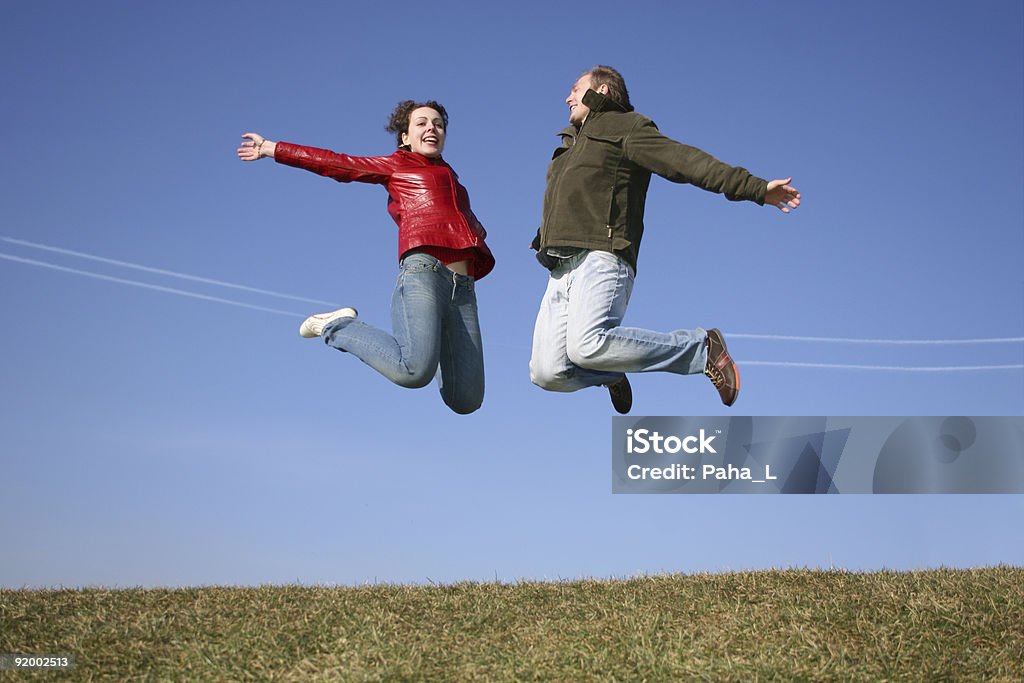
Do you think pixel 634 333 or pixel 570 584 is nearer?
pixel 634 333

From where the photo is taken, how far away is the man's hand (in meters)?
5.88

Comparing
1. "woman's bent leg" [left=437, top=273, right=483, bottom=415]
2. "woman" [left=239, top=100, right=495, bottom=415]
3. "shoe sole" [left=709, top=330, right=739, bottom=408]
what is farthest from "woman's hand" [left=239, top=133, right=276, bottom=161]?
"shoe sole" [left=709, top=330, right=739, bottom=408]

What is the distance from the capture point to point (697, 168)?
20.0 ft

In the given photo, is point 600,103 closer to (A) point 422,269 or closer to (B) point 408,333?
(A) point 422,269

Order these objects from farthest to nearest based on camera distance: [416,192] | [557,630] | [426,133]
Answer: [557,630], [426,133], [416,192]

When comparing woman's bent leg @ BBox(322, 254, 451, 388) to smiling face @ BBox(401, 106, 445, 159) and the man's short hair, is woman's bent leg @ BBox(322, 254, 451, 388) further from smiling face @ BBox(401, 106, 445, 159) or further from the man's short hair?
the man's short hair

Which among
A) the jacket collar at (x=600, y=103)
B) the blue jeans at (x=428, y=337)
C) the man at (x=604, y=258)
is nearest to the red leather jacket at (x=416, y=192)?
the blue jeans at (x=428, y=337)

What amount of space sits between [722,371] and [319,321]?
2.81 metres

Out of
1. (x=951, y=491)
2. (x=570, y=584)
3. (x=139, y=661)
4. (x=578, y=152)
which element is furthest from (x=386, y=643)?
(x=951, y=491)

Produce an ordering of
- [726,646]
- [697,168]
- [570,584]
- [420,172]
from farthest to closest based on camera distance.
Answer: [570,584], [726,646], [420,172], [697,168]

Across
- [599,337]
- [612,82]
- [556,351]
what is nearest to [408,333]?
[556,351]

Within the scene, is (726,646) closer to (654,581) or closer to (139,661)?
(654,581)

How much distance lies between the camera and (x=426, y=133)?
7199mm

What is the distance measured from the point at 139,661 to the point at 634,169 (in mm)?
5416
